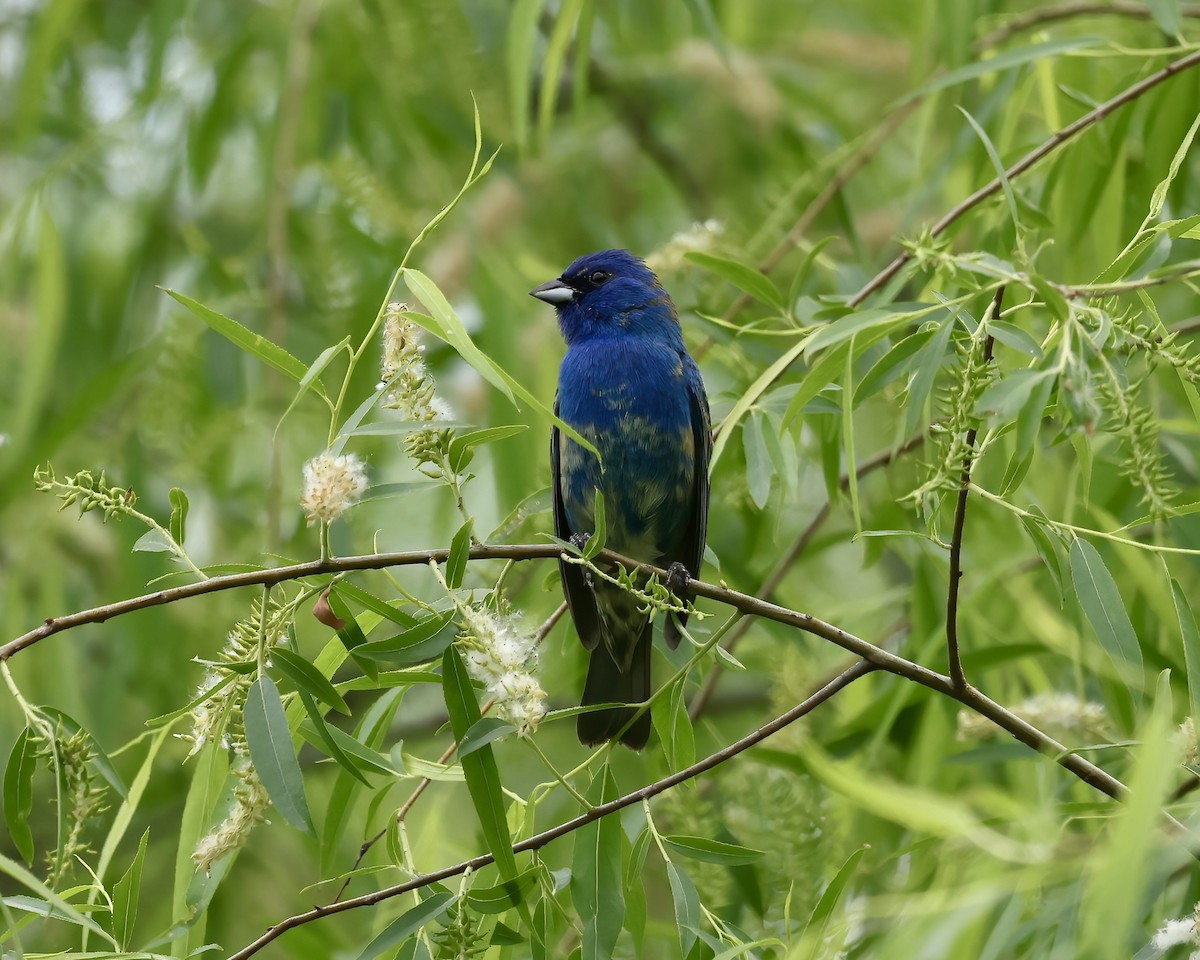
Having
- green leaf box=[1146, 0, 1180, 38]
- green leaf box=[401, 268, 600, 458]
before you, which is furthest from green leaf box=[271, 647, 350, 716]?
green leaf box=[1146, 0, 1180, 38]

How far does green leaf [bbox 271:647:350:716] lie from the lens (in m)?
1.90

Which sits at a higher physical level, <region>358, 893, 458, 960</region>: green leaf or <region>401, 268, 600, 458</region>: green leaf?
<region>401, 268, 600, 458</region>: green leaf

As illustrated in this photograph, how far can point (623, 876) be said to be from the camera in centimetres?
225

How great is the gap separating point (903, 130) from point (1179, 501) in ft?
9.29

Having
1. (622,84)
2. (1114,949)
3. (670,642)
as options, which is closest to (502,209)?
(622,84)

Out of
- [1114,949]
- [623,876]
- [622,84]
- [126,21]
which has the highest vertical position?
[126,21]

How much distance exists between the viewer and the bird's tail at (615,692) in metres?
3.17

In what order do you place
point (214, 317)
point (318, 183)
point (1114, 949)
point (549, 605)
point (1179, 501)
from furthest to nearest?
point (318, 183) < point (549, 605) < point (1179, 501) < point (214, 317) < point (1114, 949)

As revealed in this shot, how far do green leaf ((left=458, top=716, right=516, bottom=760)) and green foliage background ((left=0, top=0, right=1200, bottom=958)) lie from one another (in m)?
0.26

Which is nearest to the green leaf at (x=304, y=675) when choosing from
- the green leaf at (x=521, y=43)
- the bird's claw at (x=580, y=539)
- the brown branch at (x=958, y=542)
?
the brown branch at (x=958, y=542)

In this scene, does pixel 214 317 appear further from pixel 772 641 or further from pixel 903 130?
pixel 903 130

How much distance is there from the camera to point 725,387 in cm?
461

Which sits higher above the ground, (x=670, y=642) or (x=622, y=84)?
(x=622, y=84)

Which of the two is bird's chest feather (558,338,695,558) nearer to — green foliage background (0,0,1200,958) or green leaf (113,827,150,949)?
green foliage background (0,0,1200,958)
